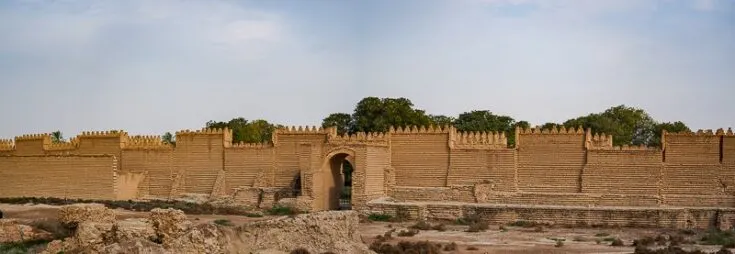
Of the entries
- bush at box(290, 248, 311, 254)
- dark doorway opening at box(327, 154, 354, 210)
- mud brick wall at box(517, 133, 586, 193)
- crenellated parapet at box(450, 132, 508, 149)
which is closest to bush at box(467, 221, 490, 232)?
mud brick wall at box(517, 133, 586, 193)

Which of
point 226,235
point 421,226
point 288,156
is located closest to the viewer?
point 226,235

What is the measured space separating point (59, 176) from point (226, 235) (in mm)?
26809

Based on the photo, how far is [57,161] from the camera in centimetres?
4078

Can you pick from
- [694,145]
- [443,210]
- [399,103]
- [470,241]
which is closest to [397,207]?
[443,210]

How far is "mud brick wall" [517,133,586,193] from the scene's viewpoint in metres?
33.4

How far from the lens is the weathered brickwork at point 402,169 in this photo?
32.0 metres

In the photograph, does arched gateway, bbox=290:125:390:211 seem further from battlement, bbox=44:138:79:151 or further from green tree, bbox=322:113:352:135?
green tree, bbox=322:113:352:135

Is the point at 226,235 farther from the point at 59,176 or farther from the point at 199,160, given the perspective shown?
the point at 59,176

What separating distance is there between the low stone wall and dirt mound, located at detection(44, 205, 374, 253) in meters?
13.5

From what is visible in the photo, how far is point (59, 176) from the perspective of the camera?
133 feet

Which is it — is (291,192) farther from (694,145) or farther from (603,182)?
(694,145)

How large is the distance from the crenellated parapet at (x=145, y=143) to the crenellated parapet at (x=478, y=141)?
1254 centimetres

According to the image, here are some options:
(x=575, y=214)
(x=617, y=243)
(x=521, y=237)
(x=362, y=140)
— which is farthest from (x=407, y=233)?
(x=362, y=140)

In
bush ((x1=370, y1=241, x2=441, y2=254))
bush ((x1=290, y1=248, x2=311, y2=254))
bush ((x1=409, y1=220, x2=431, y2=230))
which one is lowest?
bush ((x1=409, y1=220, x2=431, y2=230))
